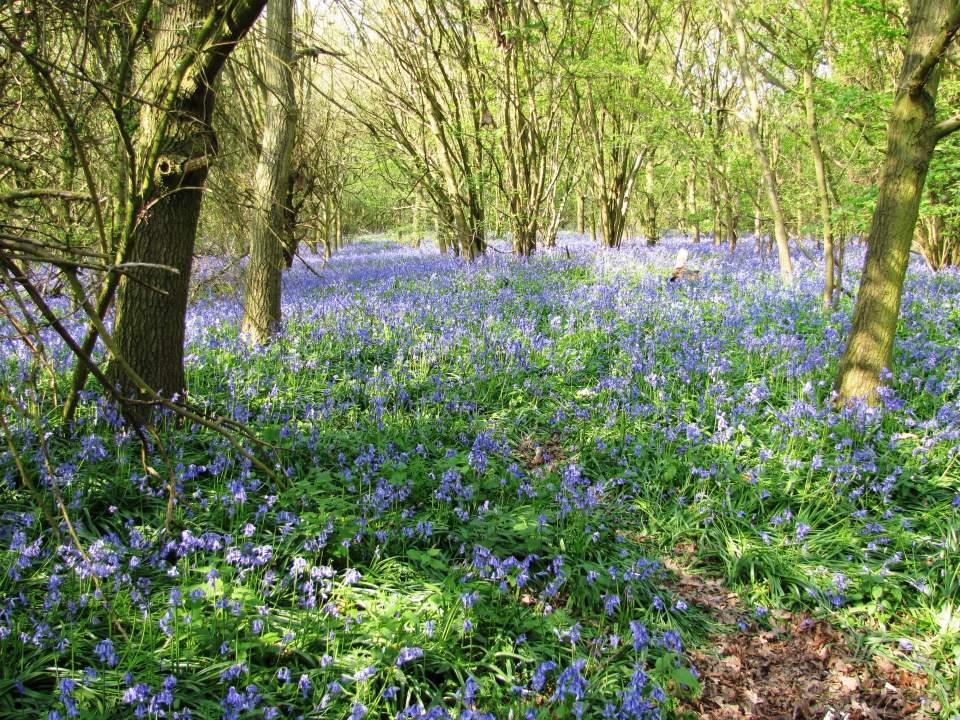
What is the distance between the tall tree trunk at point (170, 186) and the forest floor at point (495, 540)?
0.48 metres

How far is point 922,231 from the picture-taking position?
12945 mm

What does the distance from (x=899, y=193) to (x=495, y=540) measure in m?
4.13

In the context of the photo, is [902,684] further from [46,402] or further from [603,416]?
→ [46,402]

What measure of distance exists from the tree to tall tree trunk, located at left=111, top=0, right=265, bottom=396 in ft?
15.2

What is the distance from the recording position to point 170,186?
3891mm

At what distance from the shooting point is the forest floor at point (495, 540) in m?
2.41

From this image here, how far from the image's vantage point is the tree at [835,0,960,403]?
4367 mm

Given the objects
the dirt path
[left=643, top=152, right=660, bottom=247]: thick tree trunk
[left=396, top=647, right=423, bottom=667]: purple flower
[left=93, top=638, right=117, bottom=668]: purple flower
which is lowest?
the dirt path

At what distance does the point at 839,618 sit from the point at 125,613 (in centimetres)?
364

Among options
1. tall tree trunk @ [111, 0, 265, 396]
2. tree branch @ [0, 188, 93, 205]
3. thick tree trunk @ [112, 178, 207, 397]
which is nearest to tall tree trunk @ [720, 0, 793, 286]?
tall tree trunk @ [111, 0, 265, 396]

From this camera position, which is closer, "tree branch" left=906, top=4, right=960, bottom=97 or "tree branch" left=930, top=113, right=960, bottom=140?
"tree branch" left=906, top=4, right=960, bottom=97

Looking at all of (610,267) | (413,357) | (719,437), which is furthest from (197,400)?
(610,267)

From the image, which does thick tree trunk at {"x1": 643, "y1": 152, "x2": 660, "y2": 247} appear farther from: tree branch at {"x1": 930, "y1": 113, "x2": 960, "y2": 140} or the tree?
tree branch at {"x1": 930, "y1": 113, "x2": 960, "y2": 140}

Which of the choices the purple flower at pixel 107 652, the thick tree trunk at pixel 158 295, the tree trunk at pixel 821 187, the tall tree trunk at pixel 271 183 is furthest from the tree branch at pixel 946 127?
the purple flower at pixel 107 652
